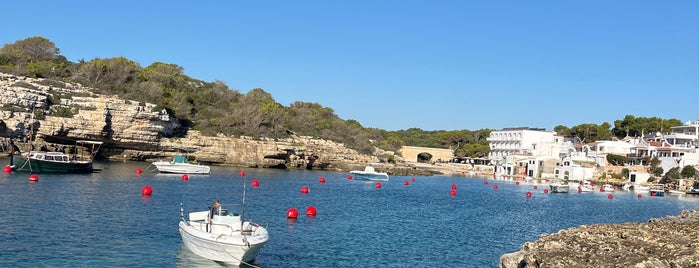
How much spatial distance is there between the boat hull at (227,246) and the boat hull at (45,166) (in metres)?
39.2

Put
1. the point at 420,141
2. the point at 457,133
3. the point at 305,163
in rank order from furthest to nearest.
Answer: the point at 420,141 → the point at 457,133 → the point at 305,163

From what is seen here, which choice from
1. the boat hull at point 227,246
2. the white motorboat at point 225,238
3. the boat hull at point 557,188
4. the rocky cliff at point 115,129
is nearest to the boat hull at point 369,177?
the rocky cliff at point 115,129

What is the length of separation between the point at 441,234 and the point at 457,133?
433 ft

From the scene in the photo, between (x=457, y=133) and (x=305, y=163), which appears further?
(x=457, y=133)

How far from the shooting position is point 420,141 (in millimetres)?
180625

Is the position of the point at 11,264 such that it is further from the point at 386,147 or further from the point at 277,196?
the point at 386,147

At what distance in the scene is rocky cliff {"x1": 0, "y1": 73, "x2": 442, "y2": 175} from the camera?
7238cm

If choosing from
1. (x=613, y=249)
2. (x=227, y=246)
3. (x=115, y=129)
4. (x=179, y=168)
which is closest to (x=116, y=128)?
(x=115, y=129)

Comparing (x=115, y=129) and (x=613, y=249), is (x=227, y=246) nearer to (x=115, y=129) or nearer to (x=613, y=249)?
(x=613, y=249)

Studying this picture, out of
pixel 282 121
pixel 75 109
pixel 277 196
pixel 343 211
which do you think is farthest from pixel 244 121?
pixel 343 211

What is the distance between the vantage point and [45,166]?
55.5 metres

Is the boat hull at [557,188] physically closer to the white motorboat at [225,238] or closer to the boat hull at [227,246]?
the white motorboat at [225,238]

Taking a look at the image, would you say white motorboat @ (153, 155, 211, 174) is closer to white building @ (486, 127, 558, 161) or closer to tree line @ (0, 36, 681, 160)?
tree line @ (0, 36, 681, 160)

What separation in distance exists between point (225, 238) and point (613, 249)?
505 inches
